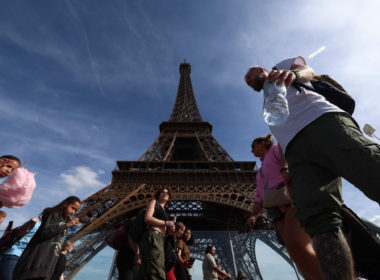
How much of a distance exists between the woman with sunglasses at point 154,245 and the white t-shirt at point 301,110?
1.70 metres

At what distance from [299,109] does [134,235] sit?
7.44 ft

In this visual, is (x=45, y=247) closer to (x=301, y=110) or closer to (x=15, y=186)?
(x=15, y=186)

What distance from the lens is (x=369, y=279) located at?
1741mm

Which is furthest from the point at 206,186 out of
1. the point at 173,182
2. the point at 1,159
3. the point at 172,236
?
the point at 1,159

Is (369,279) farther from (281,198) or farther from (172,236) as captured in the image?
(172,236)

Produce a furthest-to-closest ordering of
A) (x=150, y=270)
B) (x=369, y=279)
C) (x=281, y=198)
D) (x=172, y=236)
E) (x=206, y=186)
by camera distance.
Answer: (x=206, y=186), (x=172, y=236), (x=150, y=270), (x=281, y=198), (x=369, y=279)

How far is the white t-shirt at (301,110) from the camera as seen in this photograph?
4.48 feet

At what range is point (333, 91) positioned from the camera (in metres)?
1.63

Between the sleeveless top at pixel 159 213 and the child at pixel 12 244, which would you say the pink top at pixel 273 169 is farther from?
the child at pixel 12 244

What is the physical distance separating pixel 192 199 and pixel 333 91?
42.9 ft

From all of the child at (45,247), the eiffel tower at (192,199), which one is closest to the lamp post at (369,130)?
the eiffel tower at (192,199)

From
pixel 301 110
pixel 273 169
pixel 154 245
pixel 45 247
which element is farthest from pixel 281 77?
pixel 45 247

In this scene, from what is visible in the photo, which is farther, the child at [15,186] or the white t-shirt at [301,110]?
the child at [15,186]

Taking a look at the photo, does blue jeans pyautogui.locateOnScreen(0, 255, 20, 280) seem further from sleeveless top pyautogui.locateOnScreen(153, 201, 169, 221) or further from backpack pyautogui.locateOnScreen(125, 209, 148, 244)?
sleeveless top pyautogui.locateOnScreen(153, 201, 169, 221)
